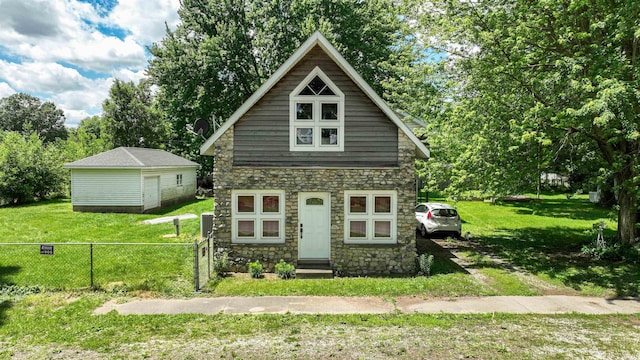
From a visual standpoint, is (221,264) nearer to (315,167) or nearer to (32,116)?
(315,167)

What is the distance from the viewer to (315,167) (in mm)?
12133

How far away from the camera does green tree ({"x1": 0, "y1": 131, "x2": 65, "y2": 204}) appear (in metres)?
27.4

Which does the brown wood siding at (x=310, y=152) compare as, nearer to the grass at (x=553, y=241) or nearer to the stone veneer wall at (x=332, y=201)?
the stone veneer wall at (x=332, y=201)

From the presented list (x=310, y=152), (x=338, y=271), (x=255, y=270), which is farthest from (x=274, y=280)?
(x=310, y=152)

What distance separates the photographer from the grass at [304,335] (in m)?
6.96

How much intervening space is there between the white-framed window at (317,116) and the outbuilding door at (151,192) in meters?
15.0

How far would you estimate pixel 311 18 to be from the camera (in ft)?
100.0

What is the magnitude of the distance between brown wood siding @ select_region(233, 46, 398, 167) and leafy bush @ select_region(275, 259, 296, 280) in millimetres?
3245

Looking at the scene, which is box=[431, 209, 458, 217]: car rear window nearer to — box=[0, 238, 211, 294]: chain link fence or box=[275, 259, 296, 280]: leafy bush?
box=[275, 259, 296, 280]: leafy bush

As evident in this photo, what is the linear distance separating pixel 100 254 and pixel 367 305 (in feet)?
32.5

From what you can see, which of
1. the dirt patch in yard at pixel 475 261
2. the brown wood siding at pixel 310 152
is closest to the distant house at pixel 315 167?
the brown wood siding at pixel 310 152

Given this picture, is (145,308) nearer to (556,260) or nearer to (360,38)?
(556,260)

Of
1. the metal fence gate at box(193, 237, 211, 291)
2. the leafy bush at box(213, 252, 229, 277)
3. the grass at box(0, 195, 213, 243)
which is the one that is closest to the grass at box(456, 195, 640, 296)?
the leafy bush at box(213, 252, 229, 277)

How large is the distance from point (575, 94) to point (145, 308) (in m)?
14.2
